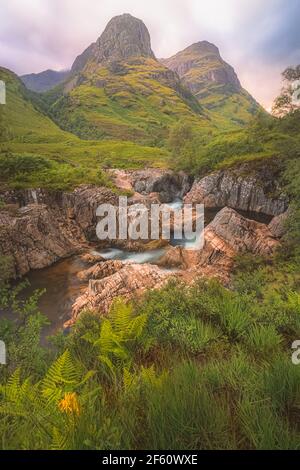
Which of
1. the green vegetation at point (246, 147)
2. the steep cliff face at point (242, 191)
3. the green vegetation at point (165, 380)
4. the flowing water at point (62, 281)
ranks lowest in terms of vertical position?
the flowing water at point (62, 281)

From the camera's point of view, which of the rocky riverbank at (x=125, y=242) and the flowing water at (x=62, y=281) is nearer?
the rocky riverbank at (x=125, y=242)

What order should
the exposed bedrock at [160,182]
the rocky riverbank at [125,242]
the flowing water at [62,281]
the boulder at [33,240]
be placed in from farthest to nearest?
the exposed bedrock at [160,182], the boulder at [33,240], the flowing water at [62,281], the rocky riverbank at [125,242]

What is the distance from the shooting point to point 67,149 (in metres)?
85.3

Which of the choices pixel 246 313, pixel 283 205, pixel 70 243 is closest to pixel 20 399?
pixel 246 313

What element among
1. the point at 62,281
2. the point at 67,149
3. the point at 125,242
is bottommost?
the point at 62,281

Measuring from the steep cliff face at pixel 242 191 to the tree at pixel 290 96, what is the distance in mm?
8261

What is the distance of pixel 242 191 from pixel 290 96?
13807 mm

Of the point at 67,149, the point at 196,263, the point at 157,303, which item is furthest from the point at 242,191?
the point at 67,149

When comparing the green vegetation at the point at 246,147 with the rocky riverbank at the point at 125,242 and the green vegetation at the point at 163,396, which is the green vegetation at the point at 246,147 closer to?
the rocky riverbank at the point at 125,242

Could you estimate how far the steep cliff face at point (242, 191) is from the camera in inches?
1679

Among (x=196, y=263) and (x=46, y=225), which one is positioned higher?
(x=46, y=225)

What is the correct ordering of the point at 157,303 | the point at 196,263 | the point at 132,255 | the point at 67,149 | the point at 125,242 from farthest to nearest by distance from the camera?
the point at 67,149
the point at 125,242
the point at 132,255
the point at 196,263
the point at 157,303

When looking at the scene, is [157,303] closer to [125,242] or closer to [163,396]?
[163,396]

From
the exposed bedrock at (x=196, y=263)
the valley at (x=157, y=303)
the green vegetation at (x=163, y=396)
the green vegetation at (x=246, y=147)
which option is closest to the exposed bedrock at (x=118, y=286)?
the exposed bedrock at (x=196, y=263)
